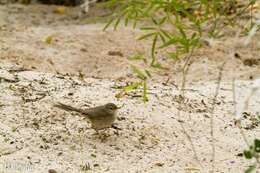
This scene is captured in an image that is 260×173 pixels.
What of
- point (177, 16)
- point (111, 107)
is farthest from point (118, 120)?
point (177, 16)

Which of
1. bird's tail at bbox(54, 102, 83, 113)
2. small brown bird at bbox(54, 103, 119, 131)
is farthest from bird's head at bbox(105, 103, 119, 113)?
bird's tail at bbox(54, 102, 83, 113)

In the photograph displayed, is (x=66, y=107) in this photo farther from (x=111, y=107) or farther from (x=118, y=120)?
(x=118, y=120)

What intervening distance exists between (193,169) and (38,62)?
2.63 meters

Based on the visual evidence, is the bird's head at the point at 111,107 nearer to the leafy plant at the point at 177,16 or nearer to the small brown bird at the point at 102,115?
the small brown bird at the point at 102,115

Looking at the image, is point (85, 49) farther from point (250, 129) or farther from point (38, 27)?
point (250, 129)

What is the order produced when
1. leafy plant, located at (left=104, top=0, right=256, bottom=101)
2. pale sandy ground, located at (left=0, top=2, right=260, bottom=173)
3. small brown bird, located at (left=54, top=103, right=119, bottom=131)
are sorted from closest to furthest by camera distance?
leafy plant, located at (left=104, top=0, right=256, bottom=101) → pale sandy ground, located at (left=0, top=2, right=260, bottom=173) → small brown bird, located at (left=54, top=103, right=119, bottom=131)

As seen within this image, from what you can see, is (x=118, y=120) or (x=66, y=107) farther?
(x=118, y=120)

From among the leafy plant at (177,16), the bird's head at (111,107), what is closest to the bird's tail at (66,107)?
the bird's head at (111,107)

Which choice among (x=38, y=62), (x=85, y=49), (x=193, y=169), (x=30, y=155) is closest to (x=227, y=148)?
(x=193, y=169)

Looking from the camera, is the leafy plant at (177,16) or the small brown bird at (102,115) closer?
the leafy plant at (177,16)

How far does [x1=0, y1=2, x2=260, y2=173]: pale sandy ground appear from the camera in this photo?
4.29m

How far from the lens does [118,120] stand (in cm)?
486

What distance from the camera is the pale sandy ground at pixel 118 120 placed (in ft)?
14.1

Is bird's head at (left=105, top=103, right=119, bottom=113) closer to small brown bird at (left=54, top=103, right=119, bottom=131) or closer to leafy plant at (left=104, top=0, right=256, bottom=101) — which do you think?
small brown bird at (left=54, top=103, right=119, bottom=131)
